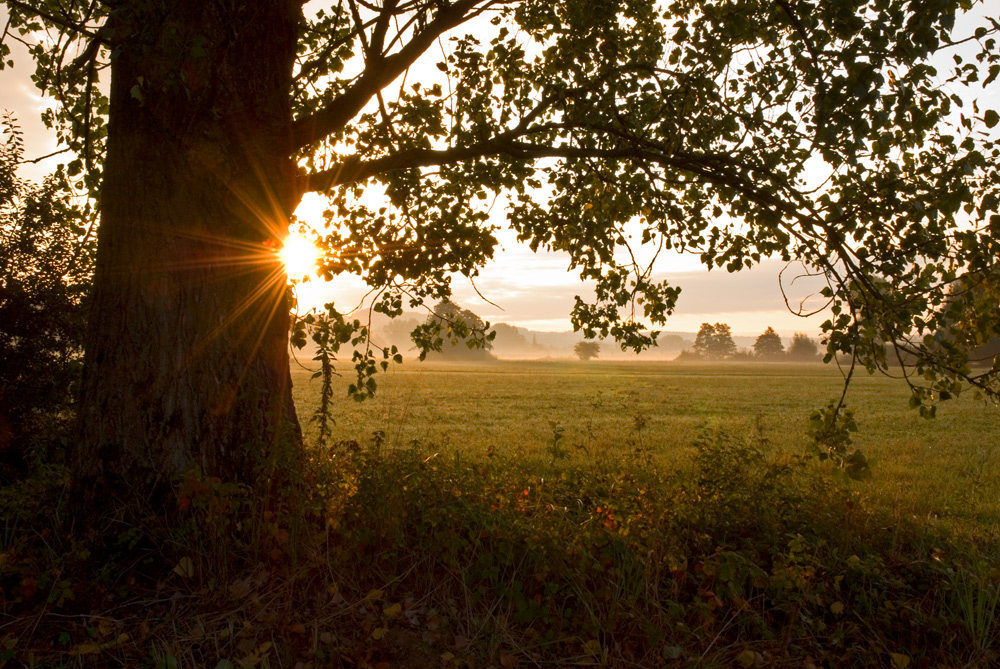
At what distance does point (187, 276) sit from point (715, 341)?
12820cm

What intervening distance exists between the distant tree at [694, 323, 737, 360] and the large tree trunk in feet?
408

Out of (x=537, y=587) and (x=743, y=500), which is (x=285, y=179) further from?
(x=743, y=500)

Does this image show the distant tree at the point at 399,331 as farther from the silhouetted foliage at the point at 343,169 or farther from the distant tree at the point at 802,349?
the silhouetted foliage at the point at 343,169

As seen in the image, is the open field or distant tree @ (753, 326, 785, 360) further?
distant tree @ (753, 326, 785, 360)

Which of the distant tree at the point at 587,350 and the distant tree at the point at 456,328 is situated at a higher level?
the distant tree at the point at 456,328

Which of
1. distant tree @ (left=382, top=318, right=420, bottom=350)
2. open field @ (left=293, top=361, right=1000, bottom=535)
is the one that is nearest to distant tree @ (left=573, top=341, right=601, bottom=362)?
distant tree @ (left=382, top=318, right=420, bottom=350)

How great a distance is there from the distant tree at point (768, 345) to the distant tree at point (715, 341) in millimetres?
4731

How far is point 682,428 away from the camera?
54.7 ft

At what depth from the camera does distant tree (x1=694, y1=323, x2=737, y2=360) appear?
123 m

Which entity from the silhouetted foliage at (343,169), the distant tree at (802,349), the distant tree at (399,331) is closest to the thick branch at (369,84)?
the silhouetted foliage at (343,169)

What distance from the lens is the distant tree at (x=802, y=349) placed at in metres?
115

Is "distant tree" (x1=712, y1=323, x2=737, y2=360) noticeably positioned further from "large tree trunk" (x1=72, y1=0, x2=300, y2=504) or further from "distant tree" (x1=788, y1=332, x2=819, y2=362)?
"large tree trunk" (x1=72, y1=0, x2=300, y2=504)

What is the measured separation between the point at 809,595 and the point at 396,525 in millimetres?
3068

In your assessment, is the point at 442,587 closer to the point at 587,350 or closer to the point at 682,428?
the point at 682,428
